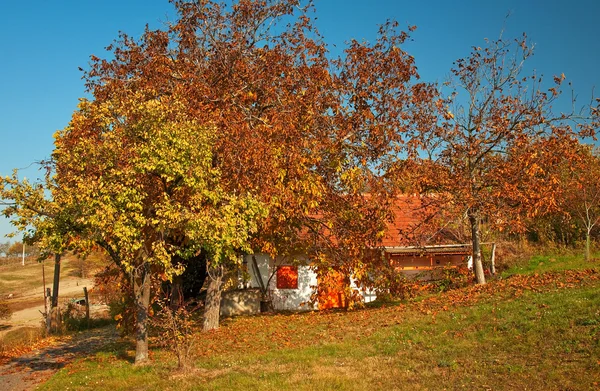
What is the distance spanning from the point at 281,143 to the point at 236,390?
24.4ft

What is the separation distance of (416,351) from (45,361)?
1112 cm

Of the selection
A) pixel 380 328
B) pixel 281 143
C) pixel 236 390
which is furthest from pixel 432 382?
pixel 281 143

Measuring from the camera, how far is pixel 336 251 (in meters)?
17.4

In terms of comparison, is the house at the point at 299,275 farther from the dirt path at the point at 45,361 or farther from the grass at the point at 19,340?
the grass at the point at 19,340

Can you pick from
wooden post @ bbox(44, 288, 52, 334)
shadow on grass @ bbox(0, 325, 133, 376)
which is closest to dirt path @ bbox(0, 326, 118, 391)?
shadow on grass @ bbox(0, 325, 133, 376)

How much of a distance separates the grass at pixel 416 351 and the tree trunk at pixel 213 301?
29.8 inches

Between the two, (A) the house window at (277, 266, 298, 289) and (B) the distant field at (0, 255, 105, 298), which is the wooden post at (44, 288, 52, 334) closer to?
(A) the house window at (277, 266, 298, 289)

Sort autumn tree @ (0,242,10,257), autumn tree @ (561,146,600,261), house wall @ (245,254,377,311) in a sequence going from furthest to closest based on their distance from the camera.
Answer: autumn tree @ (0,242,10,257)
house wall @ (245,254,377,311)
autumn tree @ (561,146,600,261)

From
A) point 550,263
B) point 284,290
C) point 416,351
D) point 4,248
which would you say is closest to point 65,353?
point 284,290

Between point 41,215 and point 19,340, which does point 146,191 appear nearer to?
point 41,215

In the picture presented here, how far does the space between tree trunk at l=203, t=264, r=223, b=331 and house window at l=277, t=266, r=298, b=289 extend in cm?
553

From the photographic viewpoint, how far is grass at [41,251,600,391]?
8.98 metres

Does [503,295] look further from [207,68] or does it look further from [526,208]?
[207,68]

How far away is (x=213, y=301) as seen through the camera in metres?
17.9
